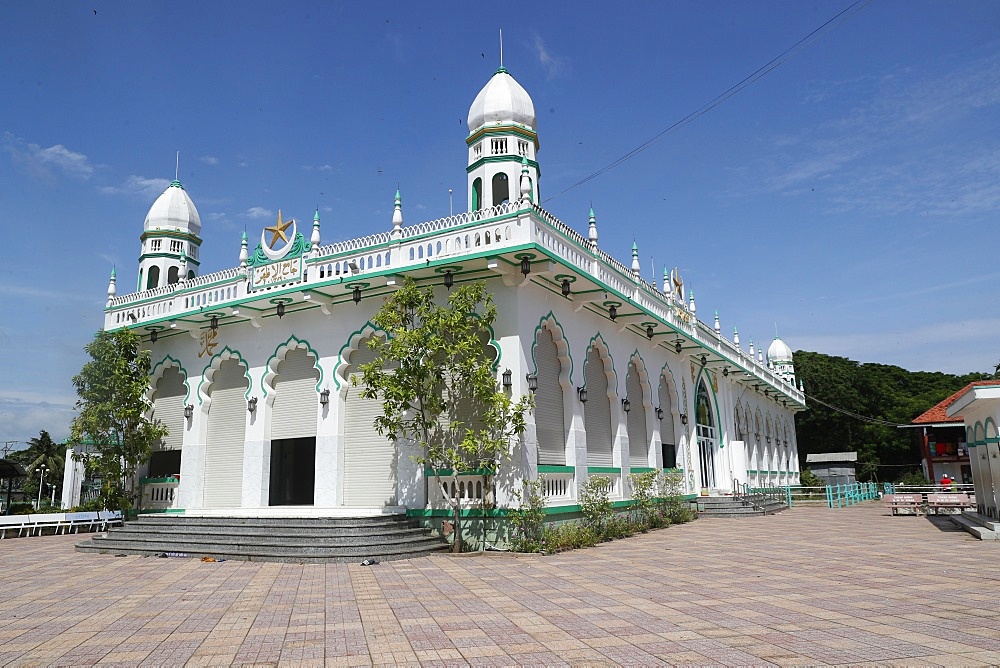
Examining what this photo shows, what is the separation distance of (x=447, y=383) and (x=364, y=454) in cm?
300

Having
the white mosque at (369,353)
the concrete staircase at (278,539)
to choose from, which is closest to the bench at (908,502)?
the white mosque at (369,353)

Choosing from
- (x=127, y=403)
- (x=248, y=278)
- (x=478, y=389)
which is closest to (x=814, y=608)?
(x=478, y=389)

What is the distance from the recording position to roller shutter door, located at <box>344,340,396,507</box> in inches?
600

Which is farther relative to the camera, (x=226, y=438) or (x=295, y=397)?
(x=226, y=438)

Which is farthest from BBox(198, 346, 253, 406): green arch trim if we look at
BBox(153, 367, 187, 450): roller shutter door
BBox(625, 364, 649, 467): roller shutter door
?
BBox(625, 364, 649, 467): roller shutter door

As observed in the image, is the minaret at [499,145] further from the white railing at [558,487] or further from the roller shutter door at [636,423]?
the white railing at [558,487]

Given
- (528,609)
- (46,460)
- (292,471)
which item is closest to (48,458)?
(46,460)

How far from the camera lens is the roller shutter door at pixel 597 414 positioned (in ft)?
56.2

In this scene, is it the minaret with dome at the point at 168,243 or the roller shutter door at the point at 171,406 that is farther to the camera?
A: the minaret with dome at the point at 168,243

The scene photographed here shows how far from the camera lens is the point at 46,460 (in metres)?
38.2

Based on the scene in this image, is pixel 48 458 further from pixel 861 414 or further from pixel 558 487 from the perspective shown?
pixel 861 414

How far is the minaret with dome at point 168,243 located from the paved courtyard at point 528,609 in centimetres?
1116

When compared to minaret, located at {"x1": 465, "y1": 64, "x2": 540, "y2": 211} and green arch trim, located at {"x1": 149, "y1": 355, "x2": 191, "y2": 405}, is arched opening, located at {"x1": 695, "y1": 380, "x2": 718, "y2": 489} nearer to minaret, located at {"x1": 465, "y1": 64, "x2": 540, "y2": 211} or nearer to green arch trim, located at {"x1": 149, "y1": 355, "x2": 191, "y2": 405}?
minaret, located at {"x1": 465, "y1": 64, "x2": 540, "y2": 211}

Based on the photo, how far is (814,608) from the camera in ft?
23.1
